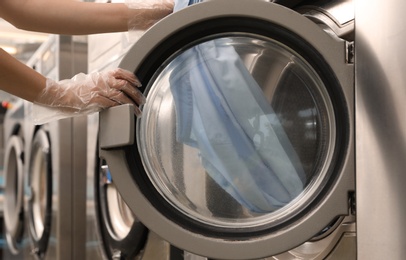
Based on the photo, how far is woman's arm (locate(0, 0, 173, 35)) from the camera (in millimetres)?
1297

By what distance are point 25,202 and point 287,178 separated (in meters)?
2.23

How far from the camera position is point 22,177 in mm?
3160

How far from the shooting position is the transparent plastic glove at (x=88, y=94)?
1115 millimetres

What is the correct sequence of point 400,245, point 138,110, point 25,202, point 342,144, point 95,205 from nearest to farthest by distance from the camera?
point 400,245, point 342,144, point 138,110, point 95,205, point 25,202

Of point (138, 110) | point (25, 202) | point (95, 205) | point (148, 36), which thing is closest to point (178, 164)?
point (138, 110)

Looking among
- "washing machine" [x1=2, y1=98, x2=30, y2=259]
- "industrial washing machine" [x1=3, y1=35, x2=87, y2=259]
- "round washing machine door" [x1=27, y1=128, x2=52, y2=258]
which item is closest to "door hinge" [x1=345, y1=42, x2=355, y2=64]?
"industrial washing machine" [x1=3, y1=35, x2=87, y2=259]

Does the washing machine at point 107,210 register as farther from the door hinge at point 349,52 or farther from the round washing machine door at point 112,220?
the door hinge at point 349,52

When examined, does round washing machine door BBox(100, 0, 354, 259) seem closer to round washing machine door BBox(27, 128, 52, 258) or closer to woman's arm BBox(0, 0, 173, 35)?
woman's arm BBox(0, 0, 173, 35)

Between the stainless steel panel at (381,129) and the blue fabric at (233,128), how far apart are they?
164 mm

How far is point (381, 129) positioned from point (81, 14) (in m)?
0.70

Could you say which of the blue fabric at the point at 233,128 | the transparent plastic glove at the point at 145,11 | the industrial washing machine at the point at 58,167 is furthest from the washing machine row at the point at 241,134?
the industrial washing machine at the point at 58,167

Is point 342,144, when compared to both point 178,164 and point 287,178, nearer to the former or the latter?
point 287,178

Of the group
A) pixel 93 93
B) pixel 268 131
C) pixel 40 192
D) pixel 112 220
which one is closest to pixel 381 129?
pixel 268 131

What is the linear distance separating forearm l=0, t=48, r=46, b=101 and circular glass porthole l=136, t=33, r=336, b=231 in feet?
0.83
